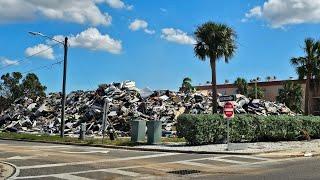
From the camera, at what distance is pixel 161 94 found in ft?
175

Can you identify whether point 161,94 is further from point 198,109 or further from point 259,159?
point 259,159

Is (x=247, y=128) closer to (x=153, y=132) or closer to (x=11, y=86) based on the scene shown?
(x=153, y=132)

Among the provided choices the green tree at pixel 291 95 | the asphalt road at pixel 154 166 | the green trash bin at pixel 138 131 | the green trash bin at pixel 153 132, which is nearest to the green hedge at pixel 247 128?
the green trash bin at pixel 153 132

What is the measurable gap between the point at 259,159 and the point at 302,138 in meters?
13.4

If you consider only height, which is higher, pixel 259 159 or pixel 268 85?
pixel 268 85

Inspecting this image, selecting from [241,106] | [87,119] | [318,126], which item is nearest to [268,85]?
[241,106]

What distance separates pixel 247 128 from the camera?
98.0 ft

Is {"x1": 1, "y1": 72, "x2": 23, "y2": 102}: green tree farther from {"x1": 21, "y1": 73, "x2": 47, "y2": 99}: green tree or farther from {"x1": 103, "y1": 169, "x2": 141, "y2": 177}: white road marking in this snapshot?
{"x1": 103, "y1": 169, "x2": 141, "y2": 177}: white road marking

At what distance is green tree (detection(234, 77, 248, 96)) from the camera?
100287 millimetres

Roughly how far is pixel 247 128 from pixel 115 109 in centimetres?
1898

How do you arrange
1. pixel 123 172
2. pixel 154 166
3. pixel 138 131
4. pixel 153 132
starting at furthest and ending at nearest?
pixel 138 131
pixel 153 132
pixel 154 166
pixel 123 172

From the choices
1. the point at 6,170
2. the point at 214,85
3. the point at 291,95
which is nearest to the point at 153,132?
the point at 6,170

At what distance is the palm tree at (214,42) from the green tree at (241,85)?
56.3 meters

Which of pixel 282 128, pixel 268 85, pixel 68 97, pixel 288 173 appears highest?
pixel 268 85
